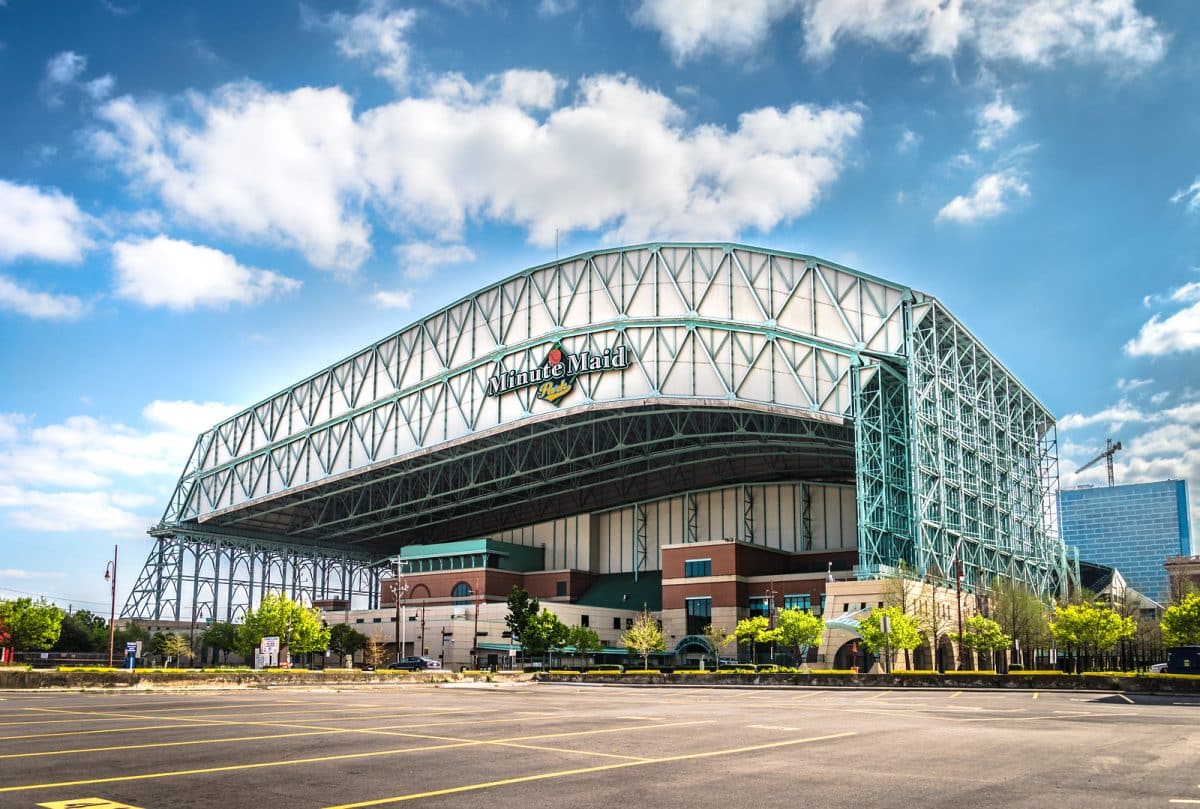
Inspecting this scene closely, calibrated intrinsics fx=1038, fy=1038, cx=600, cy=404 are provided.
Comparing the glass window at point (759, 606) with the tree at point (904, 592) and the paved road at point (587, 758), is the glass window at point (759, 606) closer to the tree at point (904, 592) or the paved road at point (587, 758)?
the tree at point (904, 592)

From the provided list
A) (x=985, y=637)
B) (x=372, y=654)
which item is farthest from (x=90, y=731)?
(x=372, y=654)

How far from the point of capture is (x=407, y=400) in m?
98.2

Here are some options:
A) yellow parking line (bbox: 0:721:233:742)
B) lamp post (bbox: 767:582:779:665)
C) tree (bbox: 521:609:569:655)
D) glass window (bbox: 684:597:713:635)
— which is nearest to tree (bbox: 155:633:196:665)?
tree (bbox: 521:609:569:655)

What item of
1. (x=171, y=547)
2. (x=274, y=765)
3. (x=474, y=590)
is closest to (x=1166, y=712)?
(x=274, y=765)

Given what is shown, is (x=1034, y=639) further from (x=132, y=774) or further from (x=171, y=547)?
(x=171, y=547)

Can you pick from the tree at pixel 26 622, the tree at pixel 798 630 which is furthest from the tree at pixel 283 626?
the tree at pixel 798 630

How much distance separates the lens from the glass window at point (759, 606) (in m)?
99.5

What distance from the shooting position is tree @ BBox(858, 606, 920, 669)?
68.1 meters

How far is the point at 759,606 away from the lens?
100062 mm

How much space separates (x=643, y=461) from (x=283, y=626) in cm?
4005

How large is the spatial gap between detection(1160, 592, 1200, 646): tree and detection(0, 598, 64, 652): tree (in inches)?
3230

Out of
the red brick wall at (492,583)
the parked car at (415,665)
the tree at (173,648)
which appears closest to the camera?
the parked car at (415,665)

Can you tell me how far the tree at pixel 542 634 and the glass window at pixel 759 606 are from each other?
716 inches

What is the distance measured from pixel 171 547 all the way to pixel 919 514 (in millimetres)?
87541
